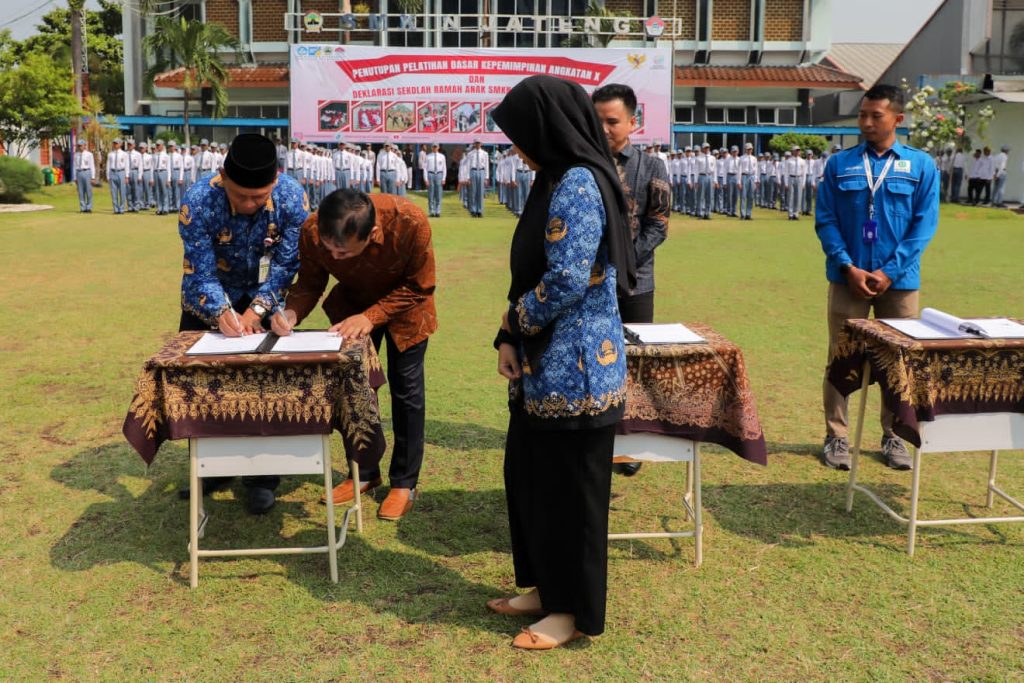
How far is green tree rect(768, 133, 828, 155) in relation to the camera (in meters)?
30.7

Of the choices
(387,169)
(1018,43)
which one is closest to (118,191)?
(387,169)

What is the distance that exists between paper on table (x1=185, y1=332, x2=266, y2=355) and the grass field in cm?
90

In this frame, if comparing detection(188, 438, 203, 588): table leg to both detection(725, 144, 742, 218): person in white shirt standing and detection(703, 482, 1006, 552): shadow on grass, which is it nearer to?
detection(703, 482, 1006, 552): shadow on grass

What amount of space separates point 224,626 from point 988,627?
2.67m

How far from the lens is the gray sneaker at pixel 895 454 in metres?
5.07

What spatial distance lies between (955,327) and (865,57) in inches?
1859

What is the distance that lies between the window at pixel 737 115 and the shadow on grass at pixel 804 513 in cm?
3196

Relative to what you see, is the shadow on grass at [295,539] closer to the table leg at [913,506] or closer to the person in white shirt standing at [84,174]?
the table leg at [913,506]

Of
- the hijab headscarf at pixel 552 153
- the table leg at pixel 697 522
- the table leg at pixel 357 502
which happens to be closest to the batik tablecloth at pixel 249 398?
the table leg at pixel 357 502

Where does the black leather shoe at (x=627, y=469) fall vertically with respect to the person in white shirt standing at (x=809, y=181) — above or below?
below

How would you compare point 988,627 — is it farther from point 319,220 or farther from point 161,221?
point 161,221

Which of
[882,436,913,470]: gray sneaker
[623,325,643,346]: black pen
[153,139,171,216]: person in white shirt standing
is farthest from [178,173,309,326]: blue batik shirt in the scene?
[153,139,171,216]: person in white shirt standing

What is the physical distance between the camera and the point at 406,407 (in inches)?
175

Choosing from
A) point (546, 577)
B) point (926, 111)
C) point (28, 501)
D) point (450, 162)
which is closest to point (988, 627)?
point (546, 577)
